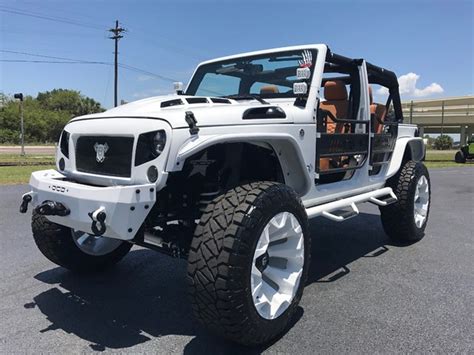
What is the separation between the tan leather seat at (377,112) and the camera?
16.8 ft

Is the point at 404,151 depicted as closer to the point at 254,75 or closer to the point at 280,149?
the point at 254,75

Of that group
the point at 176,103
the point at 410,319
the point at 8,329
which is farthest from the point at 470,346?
the point at 8,329

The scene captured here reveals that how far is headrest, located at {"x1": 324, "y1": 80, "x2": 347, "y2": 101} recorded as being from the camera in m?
4.90

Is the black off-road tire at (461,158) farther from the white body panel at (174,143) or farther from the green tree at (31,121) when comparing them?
the green tree at (31,121)

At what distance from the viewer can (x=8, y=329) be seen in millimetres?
2939

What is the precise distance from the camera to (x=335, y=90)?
4934mm

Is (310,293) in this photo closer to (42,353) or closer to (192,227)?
(192,227)

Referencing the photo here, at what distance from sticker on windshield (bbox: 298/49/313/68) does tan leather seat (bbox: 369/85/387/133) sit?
1370mm

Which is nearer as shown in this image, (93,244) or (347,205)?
(93,244)

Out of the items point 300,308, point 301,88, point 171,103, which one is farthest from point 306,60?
point 300,308

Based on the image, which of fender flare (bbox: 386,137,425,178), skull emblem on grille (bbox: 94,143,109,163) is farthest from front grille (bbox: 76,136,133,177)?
fender flare (bbox: 386,137,425,178)

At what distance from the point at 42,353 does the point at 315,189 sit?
234 centimetres

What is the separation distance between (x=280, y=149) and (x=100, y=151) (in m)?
1.31

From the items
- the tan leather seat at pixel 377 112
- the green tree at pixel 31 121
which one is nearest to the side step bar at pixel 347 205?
the tan leather seat at pixel 377 112
